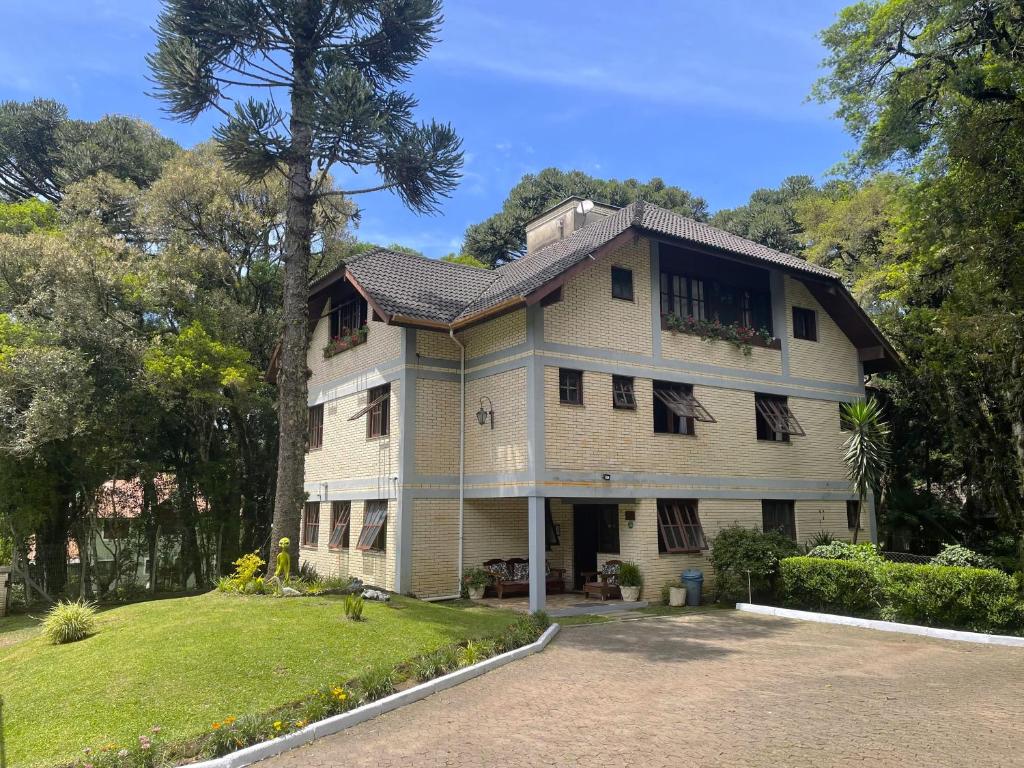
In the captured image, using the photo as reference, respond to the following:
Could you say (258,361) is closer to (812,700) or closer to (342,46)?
(342,46)

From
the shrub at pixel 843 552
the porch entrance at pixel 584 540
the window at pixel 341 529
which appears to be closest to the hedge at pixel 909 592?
the shrub at pixel 843 552

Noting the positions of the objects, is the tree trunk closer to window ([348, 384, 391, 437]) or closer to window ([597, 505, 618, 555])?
window ([348, 384, 391, 437])

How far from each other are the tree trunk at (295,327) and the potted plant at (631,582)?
6.98 m

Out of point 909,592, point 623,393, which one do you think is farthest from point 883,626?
point 623,393

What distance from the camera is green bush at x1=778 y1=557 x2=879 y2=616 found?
45.7 ft

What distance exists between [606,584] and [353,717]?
9.51 metres

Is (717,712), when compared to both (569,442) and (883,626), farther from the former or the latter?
(569,442)

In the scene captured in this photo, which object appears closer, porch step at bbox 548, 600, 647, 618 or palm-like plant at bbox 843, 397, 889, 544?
porch step at bbox 548, 600, 647, 618

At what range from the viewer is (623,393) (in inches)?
656

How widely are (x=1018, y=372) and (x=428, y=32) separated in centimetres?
1649

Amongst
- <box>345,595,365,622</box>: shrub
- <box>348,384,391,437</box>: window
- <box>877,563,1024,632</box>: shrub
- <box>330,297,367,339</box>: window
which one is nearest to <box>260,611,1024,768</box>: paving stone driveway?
<box>877,563,1024,632</box>: shrub

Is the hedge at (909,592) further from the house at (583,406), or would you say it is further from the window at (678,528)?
the house at (583,406)

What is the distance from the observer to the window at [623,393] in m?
16.5

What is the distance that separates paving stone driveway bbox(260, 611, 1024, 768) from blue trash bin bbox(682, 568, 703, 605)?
14.3 feet
